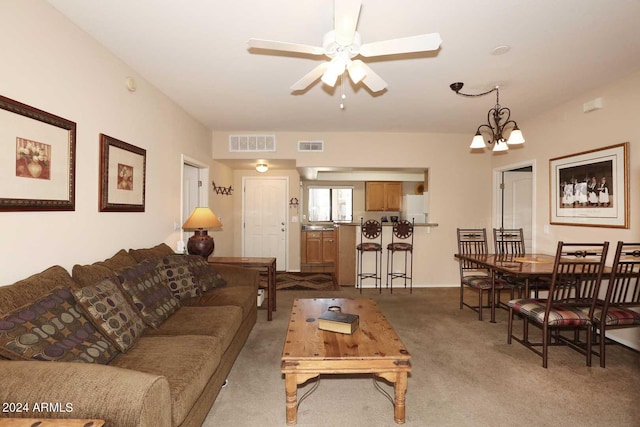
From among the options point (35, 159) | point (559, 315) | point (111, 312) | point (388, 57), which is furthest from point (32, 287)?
point (559, 315)

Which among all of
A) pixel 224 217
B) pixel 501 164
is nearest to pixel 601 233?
pixel 501 164

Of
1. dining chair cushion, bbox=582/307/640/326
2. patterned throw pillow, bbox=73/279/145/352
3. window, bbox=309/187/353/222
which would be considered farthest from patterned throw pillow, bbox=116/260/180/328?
window, bbox=309/187/353/222

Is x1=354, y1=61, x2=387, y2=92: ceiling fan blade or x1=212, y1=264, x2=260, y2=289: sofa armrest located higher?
x1=354, y1=61, x2=387, y2=92: ceiling fan blade

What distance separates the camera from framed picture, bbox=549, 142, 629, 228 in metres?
3.04

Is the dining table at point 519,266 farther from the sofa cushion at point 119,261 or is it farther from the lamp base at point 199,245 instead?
the sofa cushion at point 119,261

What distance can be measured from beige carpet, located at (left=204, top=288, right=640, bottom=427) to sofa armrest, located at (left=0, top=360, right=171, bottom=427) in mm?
920

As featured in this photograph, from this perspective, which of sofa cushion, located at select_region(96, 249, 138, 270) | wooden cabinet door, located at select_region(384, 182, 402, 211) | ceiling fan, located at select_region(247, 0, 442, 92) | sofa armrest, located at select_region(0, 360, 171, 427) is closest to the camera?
sofa armrest, located at select_region(0, 360, 171, 427)

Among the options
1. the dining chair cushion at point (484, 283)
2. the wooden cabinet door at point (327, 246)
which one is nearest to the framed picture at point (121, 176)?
the dining chair cushion at point (484, 283)

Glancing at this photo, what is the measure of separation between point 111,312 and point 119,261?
89 centimetres

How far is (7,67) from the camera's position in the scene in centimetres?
172

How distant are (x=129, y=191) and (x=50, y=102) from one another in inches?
40.0

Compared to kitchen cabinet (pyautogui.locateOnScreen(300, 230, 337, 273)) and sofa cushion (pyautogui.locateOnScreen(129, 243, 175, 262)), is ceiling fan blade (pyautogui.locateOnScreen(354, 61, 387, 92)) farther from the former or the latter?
kitchen cabinet (pyautogui.locateOnScreen(300, 230, 337, 273))

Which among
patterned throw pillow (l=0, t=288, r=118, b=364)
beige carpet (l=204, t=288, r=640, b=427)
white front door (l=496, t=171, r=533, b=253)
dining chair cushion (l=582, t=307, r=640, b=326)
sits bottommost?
beige carpet (l=204, t=288, r=640, b=427)

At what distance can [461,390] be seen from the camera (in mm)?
2242
